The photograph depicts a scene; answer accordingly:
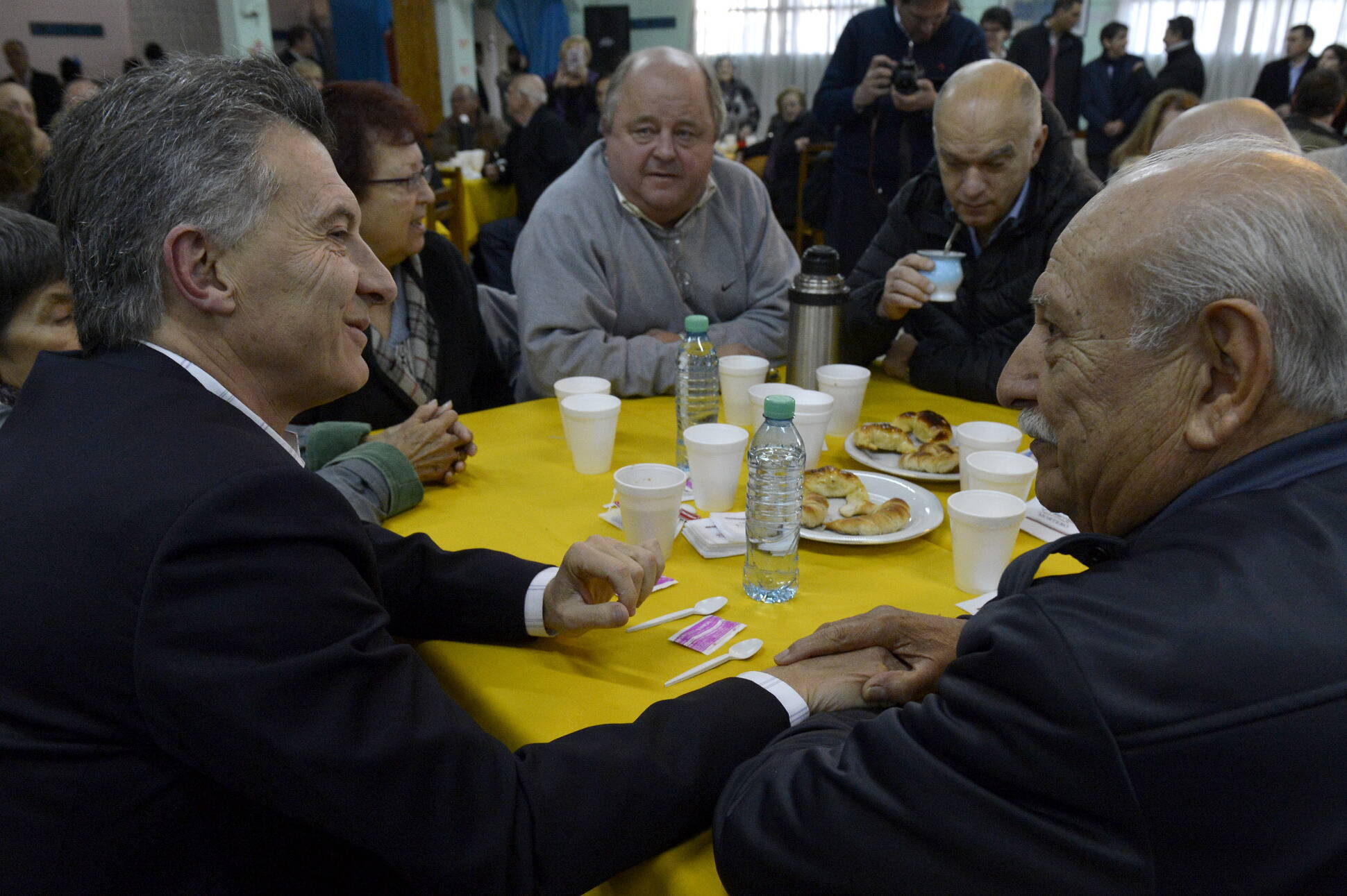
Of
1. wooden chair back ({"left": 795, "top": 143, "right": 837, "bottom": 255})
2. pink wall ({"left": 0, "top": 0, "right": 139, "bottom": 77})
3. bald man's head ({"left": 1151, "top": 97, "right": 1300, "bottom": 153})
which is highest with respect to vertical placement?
pink wall ({"left": 0, "top": 0, "right": 139, "bottom": 77})

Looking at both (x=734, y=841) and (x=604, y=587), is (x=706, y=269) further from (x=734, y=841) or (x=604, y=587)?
(x=734, y=841)

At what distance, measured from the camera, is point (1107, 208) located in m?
1.00

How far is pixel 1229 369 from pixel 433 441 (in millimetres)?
1498

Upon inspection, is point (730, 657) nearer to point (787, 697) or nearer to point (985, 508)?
point (787, 697)

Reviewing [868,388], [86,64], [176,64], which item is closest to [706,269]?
[868,388]

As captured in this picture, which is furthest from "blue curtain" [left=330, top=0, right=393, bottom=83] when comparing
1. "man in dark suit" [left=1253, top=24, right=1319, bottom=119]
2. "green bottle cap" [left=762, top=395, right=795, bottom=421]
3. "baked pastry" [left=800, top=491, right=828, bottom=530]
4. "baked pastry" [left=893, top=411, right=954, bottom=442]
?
"green bottle cap" [left=762, top=395, right=795, bottom=421]

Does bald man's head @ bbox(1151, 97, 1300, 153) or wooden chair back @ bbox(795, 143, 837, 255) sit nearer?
bald man's head @ bbox(1151, 97, 1300, 153)

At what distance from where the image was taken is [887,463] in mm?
2062

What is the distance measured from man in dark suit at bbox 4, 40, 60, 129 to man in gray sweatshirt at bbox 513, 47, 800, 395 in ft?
25.0

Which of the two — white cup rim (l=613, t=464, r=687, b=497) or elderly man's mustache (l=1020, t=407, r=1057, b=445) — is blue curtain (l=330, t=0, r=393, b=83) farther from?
elderly man's mustache (l=1020, t=407, r=1057, b=445)

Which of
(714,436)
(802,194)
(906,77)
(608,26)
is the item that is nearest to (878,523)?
(714,436)

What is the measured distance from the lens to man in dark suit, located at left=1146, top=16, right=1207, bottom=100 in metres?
8.60

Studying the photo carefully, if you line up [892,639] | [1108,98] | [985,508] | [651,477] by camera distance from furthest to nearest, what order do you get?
[1108,98]
[651,477]
[985,508]
[892,639]

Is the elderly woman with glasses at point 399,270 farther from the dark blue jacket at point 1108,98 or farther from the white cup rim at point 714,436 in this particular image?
the dark blue jacket at point 1108,98
